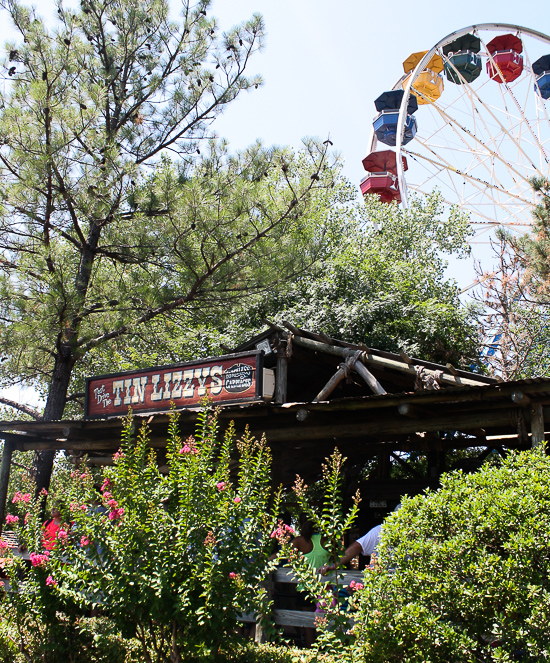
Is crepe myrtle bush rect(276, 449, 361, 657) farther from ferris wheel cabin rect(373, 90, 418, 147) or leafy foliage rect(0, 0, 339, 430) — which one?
ferris wheel cabin rect(373, 90, 418, 147)

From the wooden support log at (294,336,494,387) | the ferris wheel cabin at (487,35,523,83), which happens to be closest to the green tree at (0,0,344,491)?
the wooden support log at (294,336,494,387)

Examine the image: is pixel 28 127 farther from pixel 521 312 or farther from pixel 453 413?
pixel 521 312

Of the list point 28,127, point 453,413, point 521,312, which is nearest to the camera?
point 453,413

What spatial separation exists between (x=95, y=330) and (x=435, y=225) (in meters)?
12.7

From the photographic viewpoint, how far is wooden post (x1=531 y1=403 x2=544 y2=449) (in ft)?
20.0

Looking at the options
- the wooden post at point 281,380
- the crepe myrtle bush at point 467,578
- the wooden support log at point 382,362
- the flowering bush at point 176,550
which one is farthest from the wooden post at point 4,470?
the crepe myrtle bush at point 467,578

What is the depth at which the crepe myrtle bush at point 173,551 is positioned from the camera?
4422 mm

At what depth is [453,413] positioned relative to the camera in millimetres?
6953

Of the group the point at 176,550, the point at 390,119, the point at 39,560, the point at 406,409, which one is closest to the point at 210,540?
the point at 176,550

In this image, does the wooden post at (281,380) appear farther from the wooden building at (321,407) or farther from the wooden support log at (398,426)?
the wooden support log at (398,426)

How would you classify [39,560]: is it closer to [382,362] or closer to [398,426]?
[398,426]

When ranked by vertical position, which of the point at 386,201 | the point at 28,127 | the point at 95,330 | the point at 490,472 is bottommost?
the point at 490,472

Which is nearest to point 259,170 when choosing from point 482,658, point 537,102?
point 482,658

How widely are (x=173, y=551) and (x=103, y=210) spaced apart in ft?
22.6
